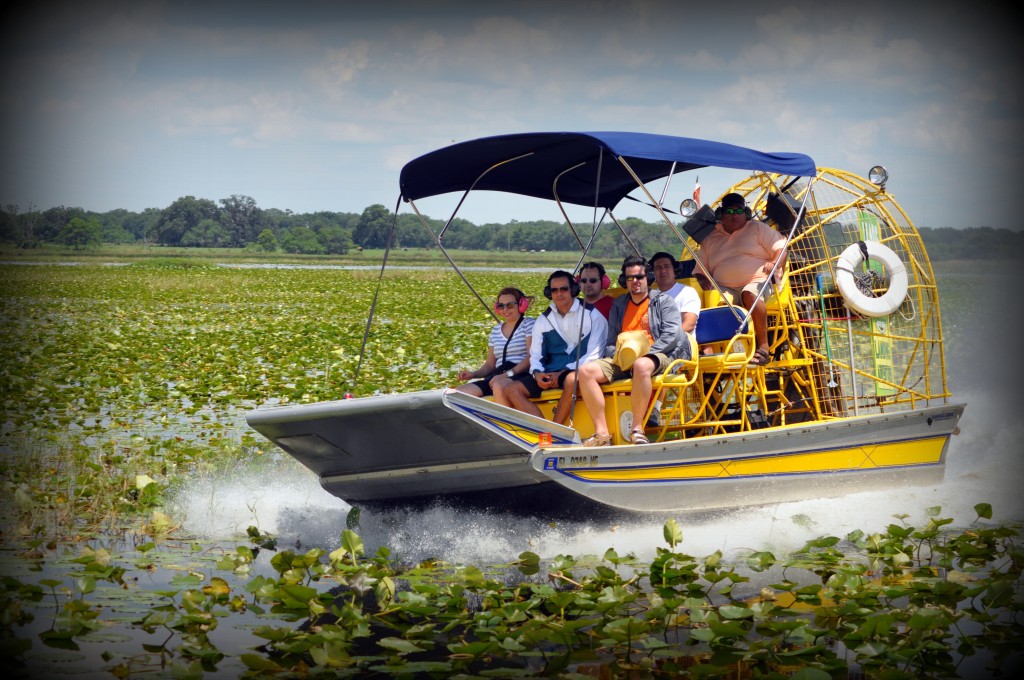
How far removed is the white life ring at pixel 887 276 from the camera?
8.73 m

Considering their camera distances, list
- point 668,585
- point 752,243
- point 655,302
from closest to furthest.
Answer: point 668,585 < point 655,302 < point 752,243

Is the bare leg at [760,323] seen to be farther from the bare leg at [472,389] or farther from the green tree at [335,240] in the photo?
the green tree at [335,240]

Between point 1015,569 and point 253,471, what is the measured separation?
595 centimetres

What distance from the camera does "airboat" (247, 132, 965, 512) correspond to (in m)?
7.11

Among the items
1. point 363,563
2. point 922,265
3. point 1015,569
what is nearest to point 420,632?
point 363,563

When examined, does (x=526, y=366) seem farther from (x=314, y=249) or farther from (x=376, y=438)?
(x=314, y=249)

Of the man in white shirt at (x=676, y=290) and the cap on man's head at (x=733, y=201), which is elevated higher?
the cap on man's head at (x=733, y=201)

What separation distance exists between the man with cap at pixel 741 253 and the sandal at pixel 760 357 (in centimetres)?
4

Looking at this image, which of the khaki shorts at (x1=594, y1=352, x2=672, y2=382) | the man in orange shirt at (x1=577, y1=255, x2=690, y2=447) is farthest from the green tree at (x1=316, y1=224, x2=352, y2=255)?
the khaki shorts at (x1=594, y1=352, x2=672, y2=382)

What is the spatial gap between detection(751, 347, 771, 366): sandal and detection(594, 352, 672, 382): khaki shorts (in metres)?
0.88

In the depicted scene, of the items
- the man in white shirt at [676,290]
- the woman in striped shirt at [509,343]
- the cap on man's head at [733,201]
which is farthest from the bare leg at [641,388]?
the cap on man's head at [733,201]

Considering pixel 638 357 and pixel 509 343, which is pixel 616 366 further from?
pixel 509 343

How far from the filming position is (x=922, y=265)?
354 inches

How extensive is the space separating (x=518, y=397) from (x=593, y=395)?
572 mm
